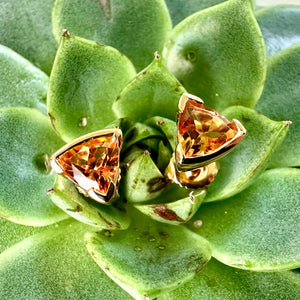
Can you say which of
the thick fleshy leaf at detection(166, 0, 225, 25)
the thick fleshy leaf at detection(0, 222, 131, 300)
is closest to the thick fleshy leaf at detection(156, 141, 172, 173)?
the thick fleshy leaf at detection(0, 222, 131, 300)

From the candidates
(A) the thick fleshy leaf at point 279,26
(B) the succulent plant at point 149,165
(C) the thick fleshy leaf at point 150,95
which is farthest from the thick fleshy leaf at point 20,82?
(A) the thick fleshy leaf at point 279,26

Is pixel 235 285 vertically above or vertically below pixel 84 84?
below

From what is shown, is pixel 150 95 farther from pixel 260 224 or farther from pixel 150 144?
pixel 260 224

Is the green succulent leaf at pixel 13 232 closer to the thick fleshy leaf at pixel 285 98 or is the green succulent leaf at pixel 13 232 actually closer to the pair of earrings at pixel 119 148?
the pair of earrings at pixel 119 148

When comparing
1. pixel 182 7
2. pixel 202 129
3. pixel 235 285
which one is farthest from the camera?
pixel 182 7

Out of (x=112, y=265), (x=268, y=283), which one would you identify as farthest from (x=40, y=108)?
(x=268, y=283)

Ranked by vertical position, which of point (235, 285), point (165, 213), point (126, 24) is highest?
point (126, 24)

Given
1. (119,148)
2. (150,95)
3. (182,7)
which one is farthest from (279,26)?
(119,148)

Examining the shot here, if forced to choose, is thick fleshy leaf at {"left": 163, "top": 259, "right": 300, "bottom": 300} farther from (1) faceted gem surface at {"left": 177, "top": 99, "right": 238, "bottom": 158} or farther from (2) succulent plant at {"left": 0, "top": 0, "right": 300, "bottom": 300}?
(1) faceted gem surface at {"left": 177, "top": 99, "right": 238, "bottom": 158}
